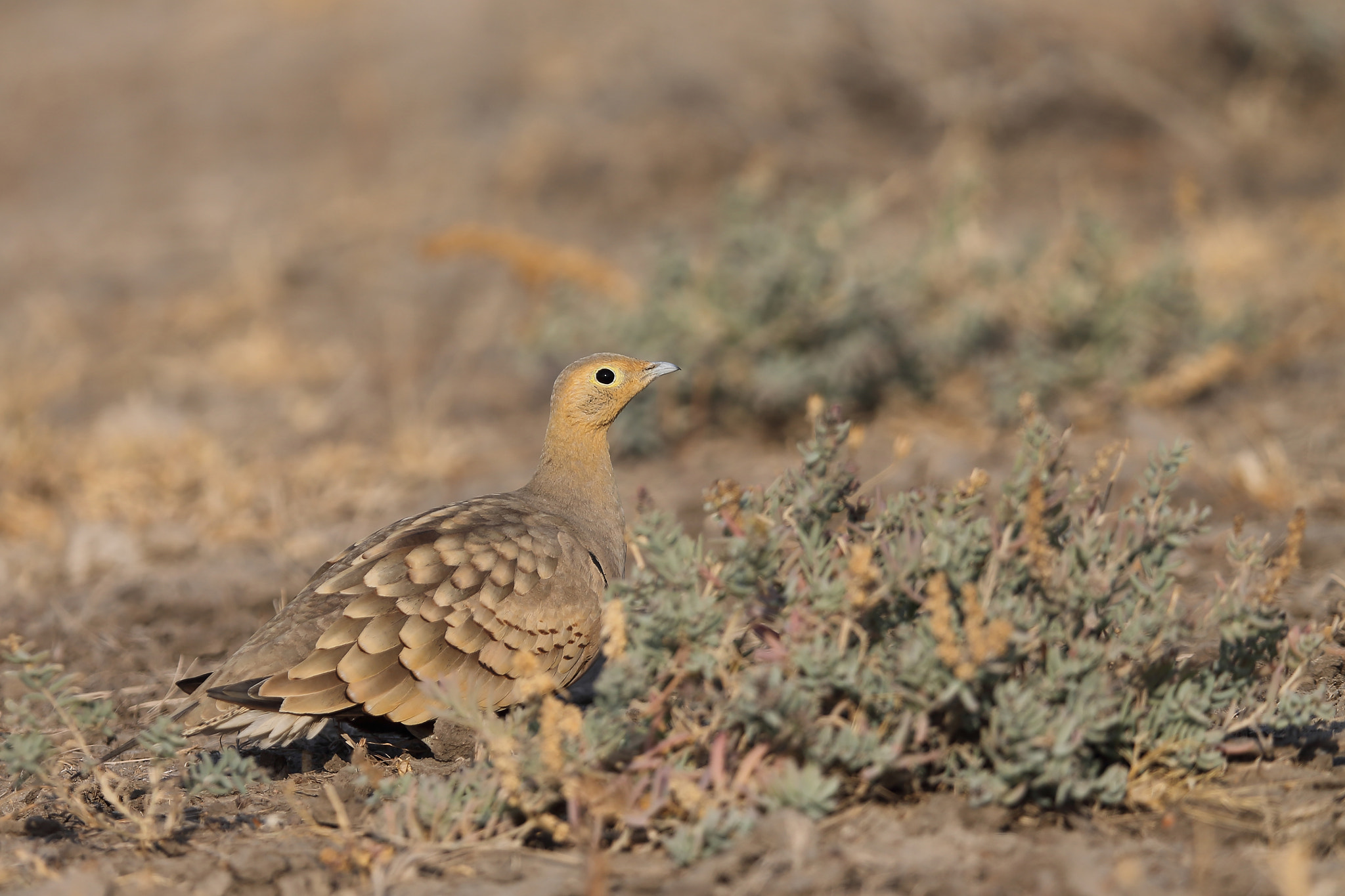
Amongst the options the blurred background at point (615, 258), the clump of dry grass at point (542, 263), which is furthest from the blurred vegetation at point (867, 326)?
the clump of dry grass at point (542, 263)

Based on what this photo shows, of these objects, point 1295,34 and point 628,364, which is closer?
point 628,364

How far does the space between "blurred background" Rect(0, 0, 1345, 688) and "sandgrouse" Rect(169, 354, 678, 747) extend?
735 millimetres

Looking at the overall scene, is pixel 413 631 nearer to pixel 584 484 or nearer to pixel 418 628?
pixel 418 628

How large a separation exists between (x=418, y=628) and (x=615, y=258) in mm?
7079

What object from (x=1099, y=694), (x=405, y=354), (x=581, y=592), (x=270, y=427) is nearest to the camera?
(x=1099, y=694)

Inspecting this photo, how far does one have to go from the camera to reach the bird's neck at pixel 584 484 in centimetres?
447

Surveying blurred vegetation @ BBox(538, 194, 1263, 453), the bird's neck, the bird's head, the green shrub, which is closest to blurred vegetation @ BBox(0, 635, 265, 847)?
the green shrub

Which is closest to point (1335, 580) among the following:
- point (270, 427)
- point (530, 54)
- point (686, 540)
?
point (686, 540)

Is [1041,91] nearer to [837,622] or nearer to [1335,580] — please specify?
[1335,580]

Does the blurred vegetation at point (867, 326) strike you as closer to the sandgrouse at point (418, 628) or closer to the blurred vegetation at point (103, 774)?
the sandgrouse at point (418, 628)

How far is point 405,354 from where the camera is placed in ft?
29.4

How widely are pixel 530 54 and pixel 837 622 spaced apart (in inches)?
439

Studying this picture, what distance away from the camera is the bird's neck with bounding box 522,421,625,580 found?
4473 millimetres

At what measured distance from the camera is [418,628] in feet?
11.8
